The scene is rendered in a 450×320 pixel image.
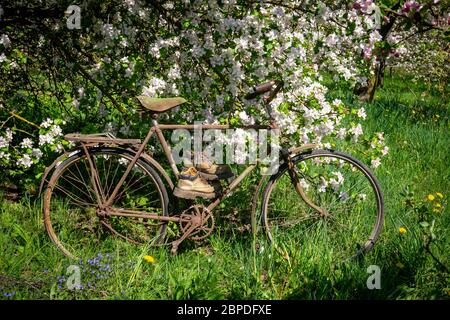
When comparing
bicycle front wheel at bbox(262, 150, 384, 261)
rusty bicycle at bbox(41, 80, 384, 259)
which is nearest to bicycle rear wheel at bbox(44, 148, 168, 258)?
rusty bicycle at bbox(41, 80, 384, 259)

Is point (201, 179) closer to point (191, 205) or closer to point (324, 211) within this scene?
point (191, 205)

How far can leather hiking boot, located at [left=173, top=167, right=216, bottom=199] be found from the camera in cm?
357

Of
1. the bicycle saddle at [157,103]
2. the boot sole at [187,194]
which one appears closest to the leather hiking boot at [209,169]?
the boot sole at [187,194]

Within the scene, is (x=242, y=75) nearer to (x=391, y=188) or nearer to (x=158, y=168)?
(x=158, y=168)

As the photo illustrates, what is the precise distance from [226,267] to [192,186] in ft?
2.05

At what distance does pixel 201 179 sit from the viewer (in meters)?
3.66

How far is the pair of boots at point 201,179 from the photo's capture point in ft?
11.7

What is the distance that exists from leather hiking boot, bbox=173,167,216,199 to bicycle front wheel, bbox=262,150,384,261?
43 cm

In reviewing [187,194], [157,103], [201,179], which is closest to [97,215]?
[187,194]

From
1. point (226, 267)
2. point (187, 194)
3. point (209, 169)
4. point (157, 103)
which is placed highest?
point (157, 103)

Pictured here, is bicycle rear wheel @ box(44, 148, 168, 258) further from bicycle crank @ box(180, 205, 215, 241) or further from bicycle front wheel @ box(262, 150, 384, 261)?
bicycle front wheel @ box(262, 150, 384, 261)

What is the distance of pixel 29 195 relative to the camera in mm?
4395
